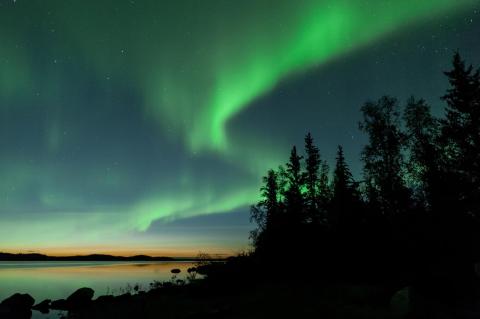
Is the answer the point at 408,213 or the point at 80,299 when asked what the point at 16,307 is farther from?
the point at 408,213

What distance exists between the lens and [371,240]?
20.5 metres

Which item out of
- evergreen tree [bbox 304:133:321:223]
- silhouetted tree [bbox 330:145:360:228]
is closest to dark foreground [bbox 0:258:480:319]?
silhouetted tree [bbox 330:145:360:228]

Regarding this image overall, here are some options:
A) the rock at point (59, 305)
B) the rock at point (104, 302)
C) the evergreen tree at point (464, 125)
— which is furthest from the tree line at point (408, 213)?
the rock at point (59, 305)

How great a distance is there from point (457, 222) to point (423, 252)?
8.50 feet

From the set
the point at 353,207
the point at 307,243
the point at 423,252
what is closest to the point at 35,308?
the point at 307,243

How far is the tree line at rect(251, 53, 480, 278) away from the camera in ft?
62.1

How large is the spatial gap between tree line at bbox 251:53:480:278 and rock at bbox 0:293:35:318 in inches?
650

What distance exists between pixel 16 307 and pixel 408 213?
26568 mm

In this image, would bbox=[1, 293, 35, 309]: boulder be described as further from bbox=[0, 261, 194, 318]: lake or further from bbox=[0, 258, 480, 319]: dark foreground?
bbox=[0, 258, 480, 319]: dark foreground

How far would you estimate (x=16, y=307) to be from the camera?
2384 cm

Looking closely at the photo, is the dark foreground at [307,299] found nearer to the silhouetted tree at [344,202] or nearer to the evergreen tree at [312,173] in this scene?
the silhouetted tree at [344,202]

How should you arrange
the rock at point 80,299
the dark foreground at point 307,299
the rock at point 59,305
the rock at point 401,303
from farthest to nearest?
the rock at point 59,305 < the rock at point 80,299 < the dark foreground at point 307,299 < the rock at point 401,303

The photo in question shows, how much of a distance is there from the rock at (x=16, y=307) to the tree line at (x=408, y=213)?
1651 cm

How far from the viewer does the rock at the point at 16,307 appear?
74.4 ft
